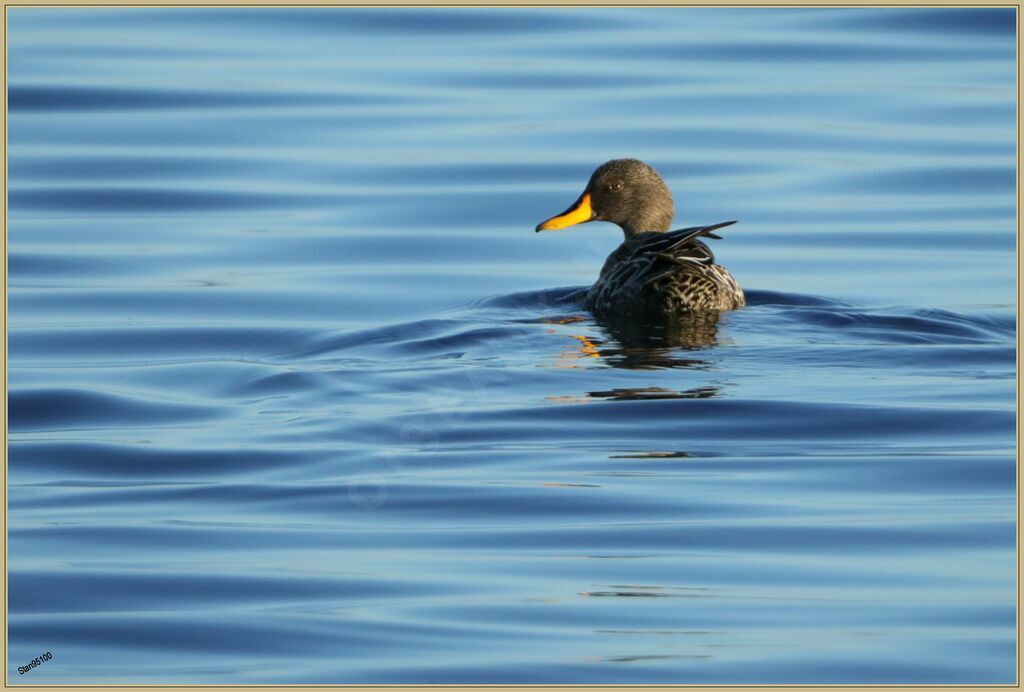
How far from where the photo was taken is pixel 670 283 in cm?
1060

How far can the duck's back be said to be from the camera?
10.6 m

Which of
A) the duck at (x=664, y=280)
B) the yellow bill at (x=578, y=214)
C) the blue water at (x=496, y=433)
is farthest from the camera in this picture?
the yellow bill at (x=578, y=214)

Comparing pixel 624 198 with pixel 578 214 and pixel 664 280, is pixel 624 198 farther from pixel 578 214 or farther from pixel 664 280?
pixel 664 280

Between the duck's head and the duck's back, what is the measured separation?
4.49ft

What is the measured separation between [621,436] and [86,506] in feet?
7.70

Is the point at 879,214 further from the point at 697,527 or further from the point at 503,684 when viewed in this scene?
the point at 503,684

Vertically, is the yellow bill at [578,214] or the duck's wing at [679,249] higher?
the yellow bill at [578,214]

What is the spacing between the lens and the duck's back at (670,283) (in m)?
10.6

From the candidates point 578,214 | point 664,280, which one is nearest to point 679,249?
point 664,280

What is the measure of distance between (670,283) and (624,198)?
1874mm

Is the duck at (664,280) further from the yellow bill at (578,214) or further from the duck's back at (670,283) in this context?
the yellow bill at (578,214)

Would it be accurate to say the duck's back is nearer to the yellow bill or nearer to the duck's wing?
the duck's wing

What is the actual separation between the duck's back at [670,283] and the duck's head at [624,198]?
1.37 meters

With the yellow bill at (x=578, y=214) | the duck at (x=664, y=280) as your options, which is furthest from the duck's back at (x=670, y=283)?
the yellow bill at (x=578, y=214)
